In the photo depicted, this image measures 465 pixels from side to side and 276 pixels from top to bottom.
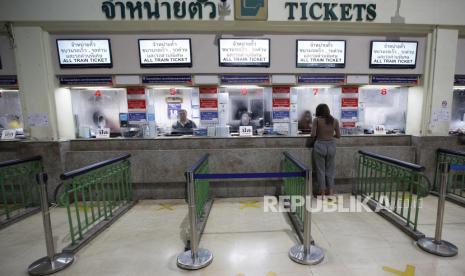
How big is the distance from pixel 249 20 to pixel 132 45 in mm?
2519

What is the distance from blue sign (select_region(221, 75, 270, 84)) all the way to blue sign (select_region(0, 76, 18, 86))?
4.69 m

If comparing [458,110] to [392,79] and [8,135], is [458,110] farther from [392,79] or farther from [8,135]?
[8,135]

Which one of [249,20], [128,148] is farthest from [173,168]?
[249,20]

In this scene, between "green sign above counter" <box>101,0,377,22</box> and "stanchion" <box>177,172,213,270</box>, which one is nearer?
"stanchion" <box>177,172,213,270</box>

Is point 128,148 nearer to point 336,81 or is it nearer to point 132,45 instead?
point 132,45

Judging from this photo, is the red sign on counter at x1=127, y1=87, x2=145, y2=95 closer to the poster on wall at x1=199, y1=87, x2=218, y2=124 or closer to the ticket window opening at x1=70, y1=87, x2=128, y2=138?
the ticket window opening at x1=70, y1=87, x2=128, y2=138

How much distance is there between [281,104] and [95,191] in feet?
14.5

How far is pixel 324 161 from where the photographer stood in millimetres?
4711

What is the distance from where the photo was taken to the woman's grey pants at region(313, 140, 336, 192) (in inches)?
182

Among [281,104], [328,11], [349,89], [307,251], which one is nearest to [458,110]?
[349,89]

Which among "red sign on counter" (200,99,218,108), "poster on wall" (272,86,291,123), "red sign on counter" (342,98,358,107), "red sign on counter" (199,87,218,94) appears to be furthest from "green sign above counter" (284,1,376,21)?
"red sign on counter" (200,99,218,108)

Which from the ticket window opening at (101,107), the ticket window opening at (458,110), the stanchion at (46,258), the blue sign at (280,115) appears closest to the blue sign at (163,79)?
the ticket window opening at (101,107)

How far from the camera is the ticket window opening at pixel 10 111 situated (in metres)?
6.10

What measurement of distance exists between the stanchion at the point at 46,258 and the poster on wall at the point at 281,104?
15.1ft
